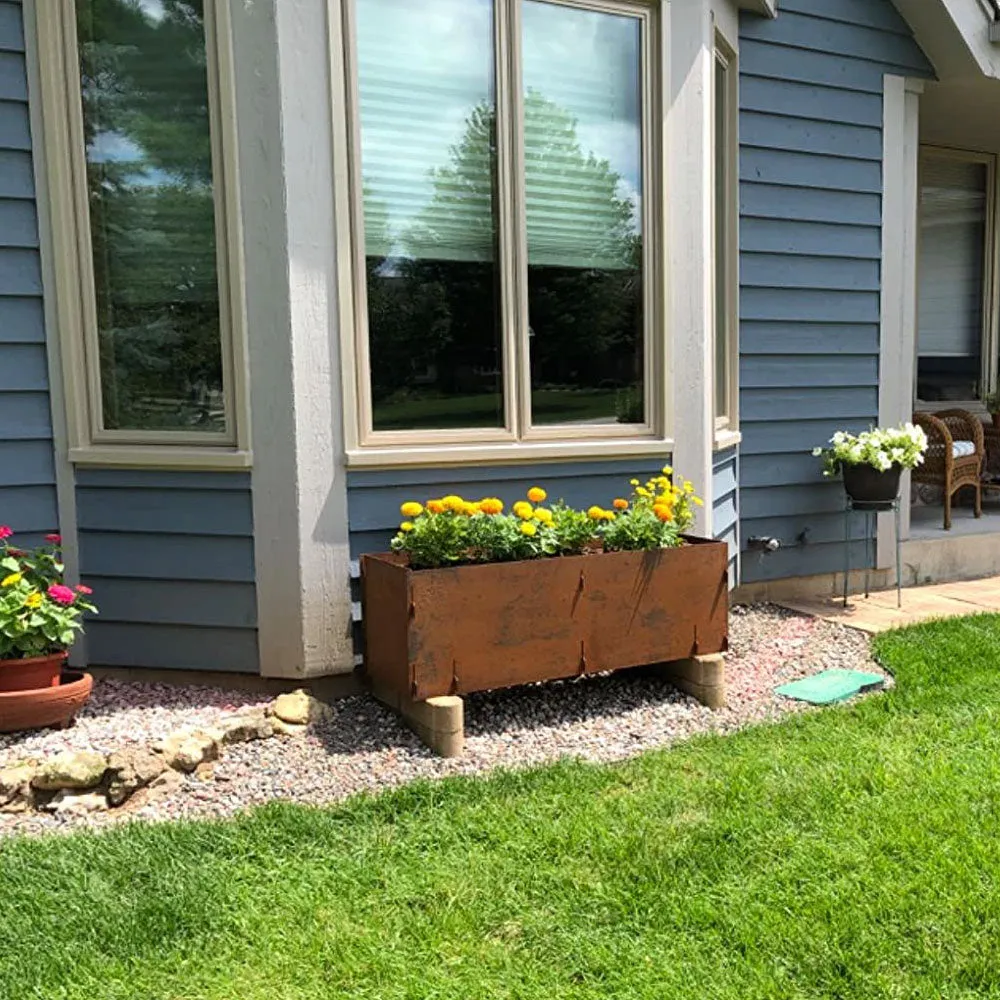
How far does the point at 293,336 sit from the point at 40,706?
148cm

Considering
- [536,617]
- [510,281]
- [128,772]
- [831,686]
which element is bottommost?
[831,686]

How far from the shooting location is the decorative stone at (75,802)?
284 centimetres

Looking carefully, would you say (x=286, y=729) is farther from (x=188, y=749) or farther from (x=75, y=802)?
(x=75, y=802)

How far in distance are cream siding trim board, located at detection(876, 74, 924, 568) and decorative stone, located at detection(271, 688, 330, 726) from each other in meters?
3.41

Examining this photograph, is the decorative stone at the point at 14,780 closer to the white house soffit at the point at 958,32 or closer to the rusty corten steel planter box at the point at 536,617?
the rusty corten steel planter box at the point at 536,617

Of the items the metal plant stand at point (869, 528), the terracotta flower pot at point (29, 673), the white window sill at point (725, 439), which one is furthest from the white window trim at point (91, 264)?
the metal plant stand at point (869, 528)

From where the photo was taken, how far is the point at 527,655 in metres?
3.48

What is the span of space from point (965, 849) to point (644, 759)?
0.98 m

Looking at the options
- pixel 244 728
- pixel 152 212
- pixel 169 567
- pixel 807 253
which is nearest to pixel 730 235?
pixel 807 253

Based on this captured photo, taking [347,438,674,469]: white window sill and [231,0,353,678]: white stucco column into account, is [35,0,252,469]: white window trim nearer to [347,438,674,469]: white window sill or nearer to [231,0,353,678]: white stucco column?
[231,0,353,678]: white stucco column

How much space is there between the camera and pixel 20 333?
3723 mm

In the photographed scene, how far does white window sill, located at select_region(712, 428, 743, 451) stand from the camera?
4592 millimetres

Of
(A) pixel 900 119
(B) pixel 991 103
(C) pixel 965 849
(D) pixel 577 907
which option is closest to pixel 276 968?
(D) pixel 577 907

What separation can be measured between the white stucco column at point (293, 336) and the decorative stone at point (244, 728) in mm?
330
